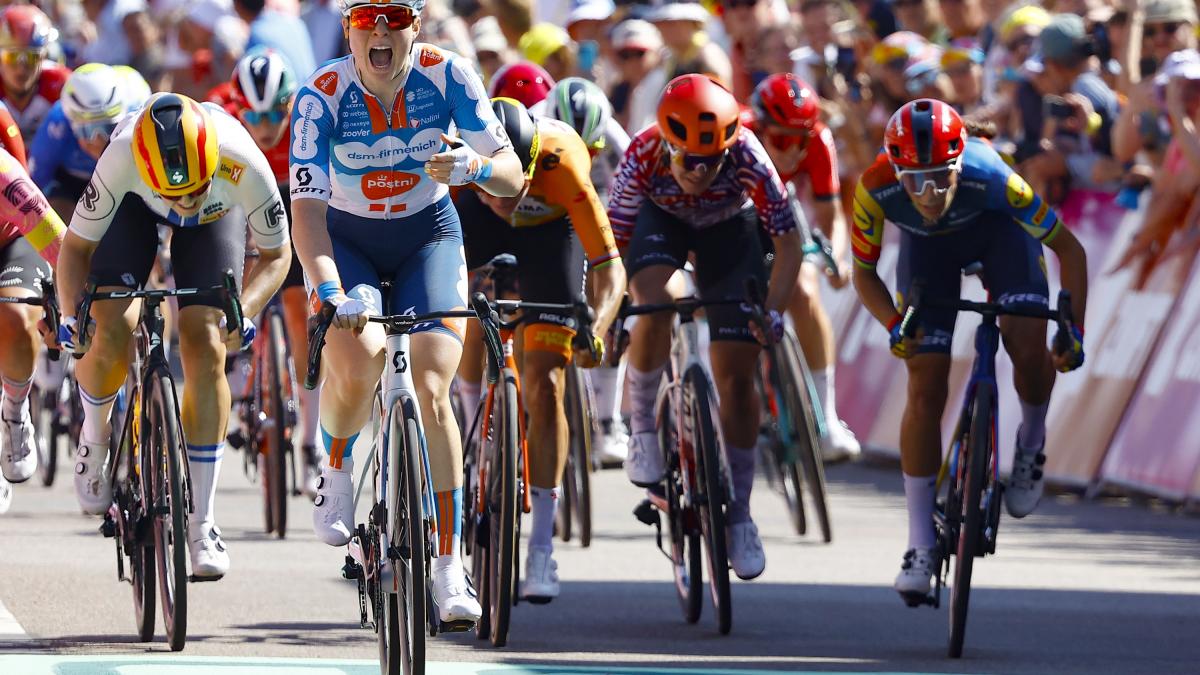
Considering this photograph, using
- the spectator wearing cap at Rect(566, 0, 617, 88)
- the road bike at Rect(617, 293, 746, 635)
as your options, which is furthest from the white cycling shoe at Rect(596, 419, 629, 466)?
the spectator wearing cap at Rect(566, 0, 617, 88)

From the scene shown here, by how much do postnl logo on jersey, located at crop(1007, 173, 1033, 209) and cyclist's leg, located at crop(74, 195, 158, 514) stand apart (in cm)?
313

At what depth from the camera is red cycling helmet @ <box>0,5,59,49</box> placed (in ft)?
41.7

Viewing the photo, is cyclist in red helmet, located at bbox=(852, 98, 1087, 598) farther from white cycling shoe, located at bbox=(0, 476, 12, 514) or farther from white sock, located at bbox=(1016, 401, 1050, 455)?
white cycling shoe, located at bbox=(0, 476, 12, 514)

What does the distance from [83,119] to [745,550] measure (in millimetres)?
4092

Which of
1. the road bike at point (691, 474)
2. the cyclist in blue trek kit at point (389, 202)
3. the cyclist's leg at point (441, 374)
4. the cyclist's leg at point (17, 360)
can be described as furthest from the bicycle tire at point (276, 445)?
the cyclist's leg at point (441, 374)

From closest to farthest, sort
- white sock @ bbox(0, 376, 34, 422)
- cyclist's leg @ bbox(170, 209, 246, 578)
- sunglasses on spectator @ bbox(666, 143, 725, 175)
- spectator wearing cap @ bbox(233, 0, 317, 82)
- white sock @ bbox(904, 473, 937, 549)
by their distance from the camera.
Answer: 1. cyclist's leg @ bbox(170, 209, 246, 578)
2. white sock @ bbox(904, 473, 937, 549)
3. sunglasses on spectator @ bbox(666, 143, 725, 175)
4. white sock @ bbox(0, 376, 34, 422)
5. spectator wearing cap @ bbox(233, 0, 317, 82)

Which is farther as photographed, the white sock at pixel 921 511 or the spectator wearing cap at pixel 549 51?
the spectator wearing cap at pixel 549 51

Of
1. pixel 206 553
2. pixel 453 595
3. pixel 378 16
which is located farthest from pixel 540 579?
pixel 378 16

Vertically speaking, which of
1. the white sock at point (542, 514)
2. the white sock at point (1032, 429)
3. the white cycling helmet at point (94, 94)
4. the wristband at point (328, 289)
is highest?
the white cycling helmet at point (94, 94)

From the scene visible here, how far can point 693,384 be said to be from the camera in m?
9.15

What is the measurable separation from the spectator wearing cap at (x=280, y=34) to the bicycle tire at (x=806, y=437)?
546cm

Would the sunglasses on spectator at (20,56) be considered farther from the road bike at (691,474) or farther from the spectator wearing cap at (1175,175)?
the spectator wearing cap at (1175,175)

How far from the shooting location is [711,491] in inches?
348

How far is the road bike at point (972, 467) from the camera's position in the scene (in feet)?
27.3
